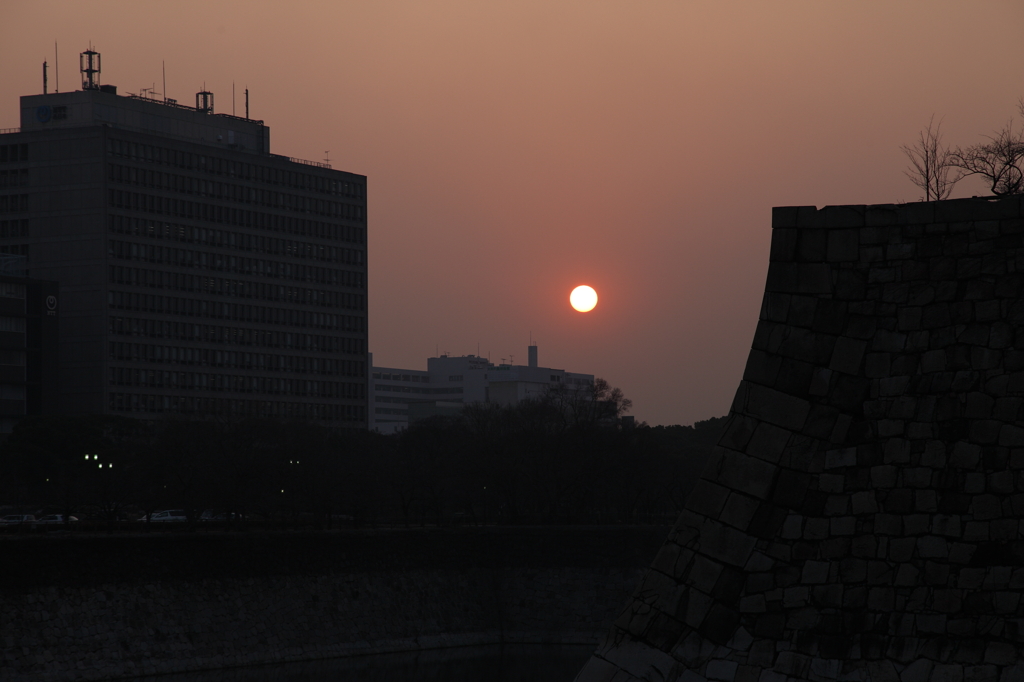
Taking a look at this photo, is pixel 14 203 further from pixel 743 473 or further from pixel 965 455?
pixel 965 455

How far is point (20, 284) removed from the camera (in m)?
142

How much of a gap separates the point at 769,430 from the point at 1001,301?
2521 millimetres

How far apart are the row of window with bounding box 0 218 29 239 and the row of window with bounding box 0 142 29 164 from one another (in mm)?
7392

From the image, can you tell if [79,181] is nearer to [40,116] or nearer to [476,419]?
[40,116]

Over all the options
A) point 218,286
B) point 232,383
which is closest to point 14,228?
point 218,286

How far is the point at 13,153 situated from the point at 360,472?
274 ft

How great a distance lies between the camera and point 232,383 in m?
178

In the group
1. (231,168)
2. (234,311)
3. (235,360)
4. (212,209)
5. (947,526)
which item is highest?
(231,168)

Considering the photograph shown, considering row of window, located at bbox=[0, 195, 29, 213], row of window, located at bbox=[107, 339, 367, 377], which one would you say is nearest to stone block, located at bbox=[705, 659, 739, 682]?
row of window, located at bbox=[107, 339, 367, 377]

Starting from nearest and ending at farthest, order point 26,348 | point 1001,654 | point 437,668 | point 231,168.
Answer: point 1001,654 < point 437,668 < point 26,348 < point 231,168

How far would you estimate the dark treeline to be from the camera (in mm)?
87750

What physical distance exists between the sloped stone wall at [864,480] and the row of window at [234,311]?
156 meters

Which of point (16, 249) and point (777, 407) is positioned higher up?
point (16, 249)

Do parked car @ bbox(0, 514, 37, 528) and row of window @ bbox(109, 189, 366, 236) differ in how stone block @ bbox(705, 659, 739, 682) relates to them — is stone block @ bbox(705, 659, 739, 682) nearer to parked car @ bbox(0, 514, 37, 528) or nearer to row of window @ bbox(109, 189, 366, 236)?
parked car @ bbox(0, 514, 37, 528)
